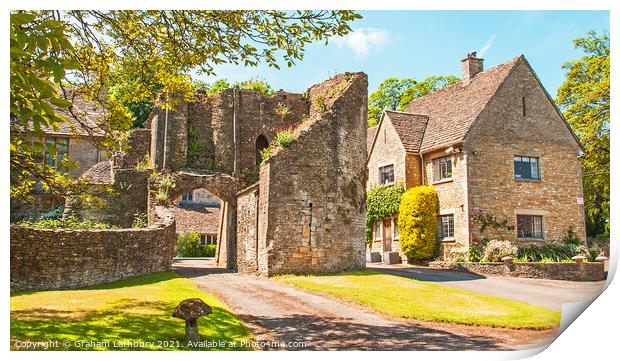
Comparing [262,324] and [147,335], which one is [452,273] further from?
[147,335]

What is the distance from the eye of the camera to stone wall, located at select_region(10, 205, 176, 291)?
9.18 meters

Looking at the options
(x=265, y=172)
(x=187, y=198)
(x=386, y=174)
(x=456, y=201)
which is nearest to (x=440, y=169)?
(x=456, y=201)

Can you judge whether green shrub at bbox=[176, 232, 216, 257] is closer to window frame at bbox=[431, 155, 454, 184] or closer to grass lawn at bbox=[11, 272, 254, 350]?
window frame at bbox=[431, 155, 454, 184]

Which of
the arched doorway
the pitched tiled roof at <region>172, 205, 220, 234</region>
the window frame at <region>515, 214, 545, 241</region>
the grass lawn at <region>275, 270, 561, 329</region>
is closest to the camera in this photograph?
the grass lawn at <region>275, 270, 561, 329</region>

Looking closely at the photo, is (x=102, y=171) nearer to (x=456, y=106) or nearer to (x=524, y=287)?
(x=524, y=287)

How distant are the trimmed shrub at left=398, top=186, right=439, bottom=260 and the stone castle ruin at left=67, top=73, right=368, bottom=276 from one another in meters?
6.01

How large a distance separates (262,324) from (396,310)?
9.68 ft

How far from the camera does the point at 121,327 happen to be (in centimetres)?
716

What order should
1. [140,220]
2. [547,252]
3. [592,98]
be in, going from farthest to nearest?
[547,252] < [140,220] < [592,98]

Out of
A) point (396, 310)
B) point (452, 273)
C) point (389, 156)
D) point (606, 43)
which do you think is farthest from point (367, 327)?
point (389, 156)

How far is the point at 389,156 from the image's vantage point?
26422 mm

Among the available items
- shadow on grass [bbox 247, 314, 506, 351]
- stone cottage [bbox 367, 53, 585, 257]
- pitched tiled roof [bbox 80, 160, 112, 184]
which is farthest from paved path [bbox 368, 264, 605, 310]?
pitched tiled roof [bbox 80, 160, 112, 184]

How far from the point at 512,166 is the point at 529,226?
2.65 metres

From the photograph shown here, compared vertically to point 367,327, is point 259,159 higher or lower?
higher
